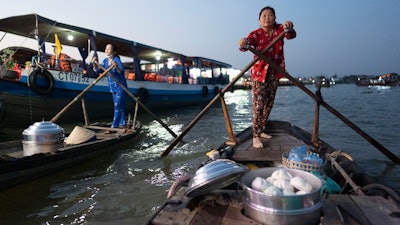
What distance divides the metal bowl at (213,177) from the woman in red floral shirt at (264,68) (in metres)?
1.88

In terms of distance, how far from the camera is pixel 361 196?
2.19 metres

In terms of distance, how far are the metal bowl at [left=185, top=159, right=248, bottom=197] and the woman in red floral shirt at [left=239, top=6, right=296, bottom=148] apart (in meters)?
1.88

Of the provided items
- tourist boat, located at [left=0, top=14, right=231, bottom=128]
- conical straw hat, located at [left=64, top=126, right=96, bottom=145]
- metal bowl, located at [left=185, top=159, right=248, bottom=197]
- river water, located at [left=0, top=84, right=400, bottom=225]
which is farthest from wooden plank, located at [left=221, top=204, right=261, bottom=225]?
tourist boat, located at [left=0, top=14, right=231, bottom=128]

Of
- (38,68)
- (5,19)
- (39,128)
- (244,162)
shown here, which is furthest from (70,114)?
(244,162)

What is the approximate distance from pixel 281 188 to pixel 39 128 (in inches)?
154

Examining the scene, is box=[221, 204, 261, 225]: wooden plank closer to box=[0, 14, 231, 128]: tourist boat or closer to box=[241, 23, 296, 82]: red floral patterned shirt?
box=[241, 23, 296, 82]: red floral patterned shirt

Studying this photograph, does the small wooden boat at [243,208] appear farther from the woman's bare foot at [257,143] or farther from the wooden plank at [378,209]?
the woman's bare foot at [257,143]

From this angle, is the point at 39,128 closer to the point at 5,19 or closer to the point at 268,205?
the point at 268,205

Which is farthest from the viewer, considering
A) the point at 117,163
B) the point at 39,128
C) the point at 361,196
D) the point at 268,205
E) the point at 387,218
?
the point at 117,163

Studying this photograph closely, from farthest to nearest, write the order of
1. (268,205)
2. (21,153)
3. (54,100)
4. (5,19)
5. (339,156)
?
(54,100)
(5,19)
(21,153)
(339,156)
(268,205)

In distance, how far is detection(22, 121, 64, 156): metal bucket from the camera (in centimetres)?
440

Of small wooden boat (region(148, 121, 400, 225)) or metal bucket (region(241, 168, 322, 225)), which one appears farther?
small wooden boat (region(148, 121, 400, 225))

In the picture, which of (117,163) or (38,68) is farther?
(38,68)

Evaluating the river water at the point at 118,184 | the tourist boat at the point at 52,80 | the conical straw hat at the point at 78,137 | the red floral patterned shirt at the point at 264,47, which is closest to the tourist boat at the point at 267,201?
the river water at the point at 118,184
